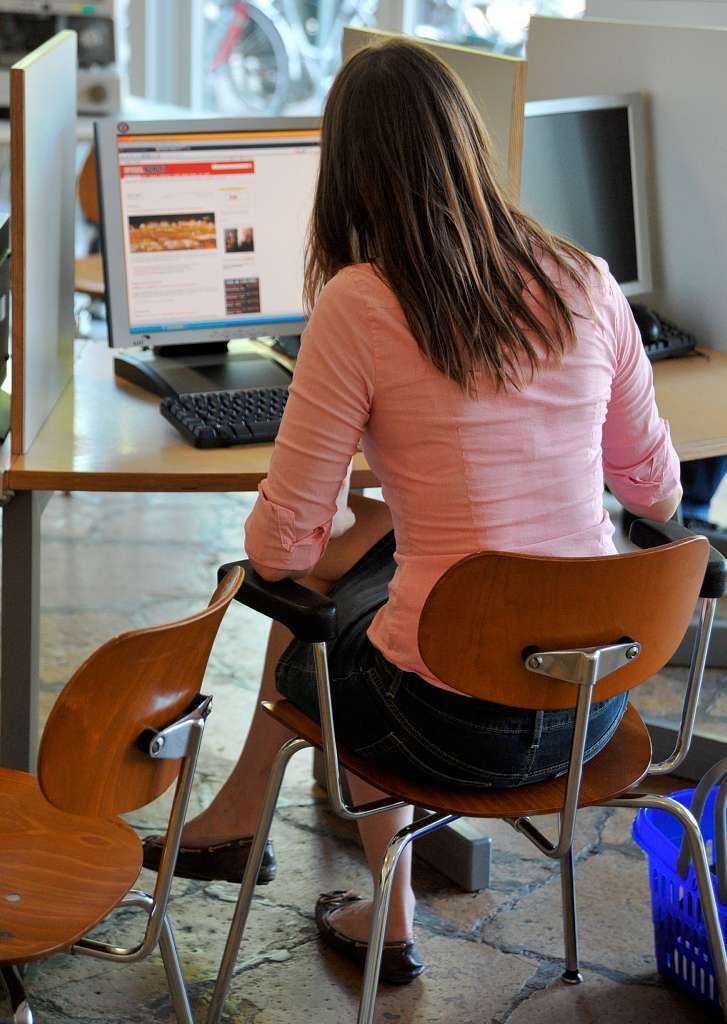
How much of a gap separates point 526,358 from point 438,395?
0.10 metres

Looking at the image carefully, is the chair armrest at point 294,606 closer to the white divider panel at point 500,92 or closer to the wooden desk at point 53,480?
the wooden desk at point 53,480

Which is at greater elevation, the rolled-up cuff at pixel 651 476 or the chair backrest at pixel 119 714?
the rolled-up cuff at pixel 651 476

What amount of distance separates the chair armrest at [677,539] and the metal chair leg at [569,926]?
1.49 ft

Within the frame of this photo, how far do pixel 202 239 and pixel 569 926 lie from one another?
120cm

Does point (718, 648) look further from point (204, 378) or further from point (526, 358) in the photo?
point (526, 358)

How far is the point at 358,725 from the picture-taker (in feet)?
4.96

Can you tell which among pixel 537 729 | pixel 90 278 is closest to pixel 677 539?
pixel 537 729

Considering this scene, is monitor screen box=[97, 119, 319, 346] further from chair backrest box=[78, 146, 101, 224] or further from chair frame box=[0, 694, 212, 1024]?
chair backrest box=[78, 146, 101, 224]

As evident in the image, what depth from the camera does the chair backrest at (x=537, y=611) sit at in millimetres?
1277

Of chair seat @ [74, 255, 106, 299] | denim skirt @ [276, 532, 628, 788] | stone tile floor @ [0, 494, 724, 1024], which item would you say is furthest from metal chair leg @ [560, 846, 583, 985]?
chair seat @ [74, 255, 106, 299]

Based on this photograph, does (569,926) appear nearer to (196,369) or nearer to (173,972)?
(173,972)

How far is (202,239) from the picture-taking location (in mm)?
2189

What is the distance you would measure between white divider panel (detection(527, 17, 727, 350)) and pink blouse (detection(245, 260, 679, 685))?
3.50 ft

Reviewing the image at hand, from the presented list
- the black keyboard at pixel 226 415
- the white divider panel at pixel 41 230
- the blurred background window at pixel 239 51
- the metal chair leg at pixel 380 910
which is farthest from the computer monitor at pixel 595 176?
the blurred background window at pixel 239 51
